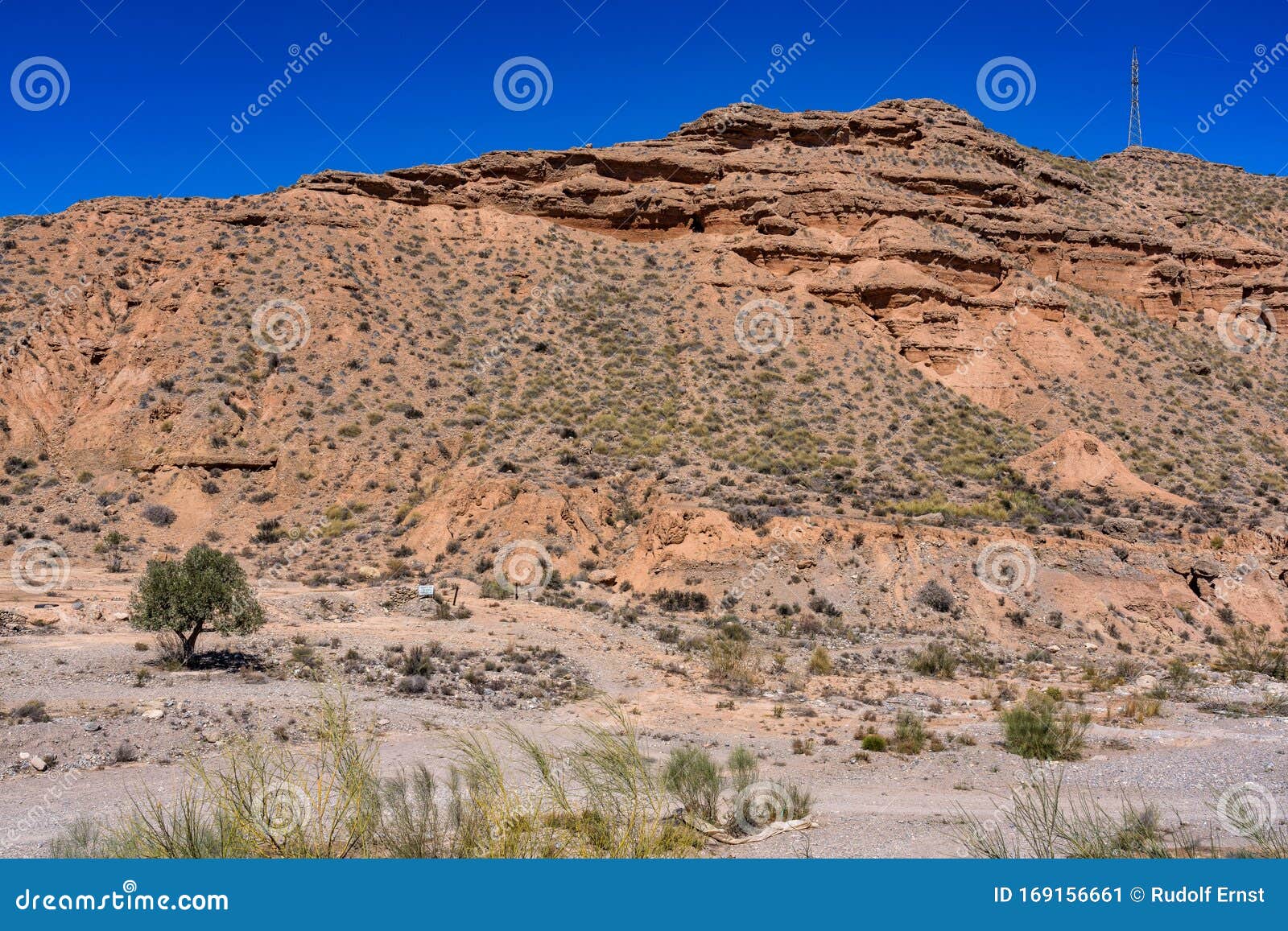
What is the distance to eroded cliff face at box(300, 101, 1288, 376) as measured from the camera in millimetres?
38156

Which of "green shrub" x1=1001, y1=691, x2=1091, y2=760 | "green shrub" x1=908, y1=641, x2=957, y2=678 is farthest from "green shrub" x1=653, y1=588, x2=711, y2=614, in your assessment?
"green shrub" x1=1001, y1=691, x2=1091, y2=760

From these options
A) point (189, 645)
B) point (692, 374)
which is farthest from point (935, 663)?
point (692, 374)

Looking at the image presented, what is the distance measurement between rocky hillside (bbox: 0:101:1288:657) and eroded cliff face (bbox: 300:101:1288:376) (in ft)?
0.58

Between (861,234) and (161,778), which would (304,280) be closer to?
(861,234)

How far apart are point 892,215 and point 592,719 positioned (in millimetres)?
33390

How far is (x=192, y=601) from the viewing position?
566 inches

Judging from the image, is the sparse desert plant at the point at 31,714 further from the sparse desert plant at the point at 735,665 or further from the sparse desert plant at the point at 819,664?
the sparse desert plant at the point at 819,664

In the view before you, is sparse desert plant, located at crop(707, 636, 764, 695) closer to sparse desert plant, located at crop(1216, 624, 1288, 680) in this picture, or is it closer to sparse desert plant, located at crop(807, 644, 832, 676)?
sparse desert plant, located at crop(807, 644, 832, 676)

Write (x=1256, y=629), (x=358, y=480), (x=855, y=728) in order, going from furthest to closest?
(x=358, y=480)
(x=1256, y=629)
(x=855, y=728)

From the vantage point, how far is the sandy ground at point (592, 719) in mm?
8828

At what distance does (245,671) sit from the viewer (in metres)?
14.1

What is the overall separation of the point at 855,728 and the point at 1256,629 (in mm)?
14181

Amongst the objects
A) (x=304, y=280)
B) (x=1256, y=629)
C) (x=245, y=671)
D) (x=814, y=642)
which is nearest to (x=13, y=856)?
(x=245, y=671)

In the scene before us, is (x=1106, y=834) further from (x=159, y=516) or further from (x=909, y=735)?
(x=159, y=516)
